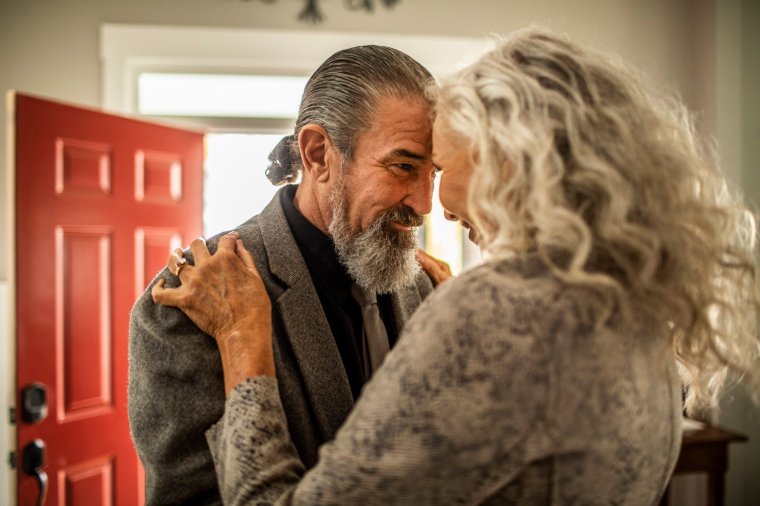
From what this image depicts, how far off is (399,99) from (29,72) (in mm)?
2486

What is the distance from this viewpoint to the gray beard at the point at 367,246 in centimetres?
134

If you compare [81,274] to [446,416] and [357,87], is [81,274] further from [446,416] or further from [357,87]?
[446,416]

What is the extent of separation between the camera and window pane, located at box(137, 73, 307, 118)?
10.2 feet

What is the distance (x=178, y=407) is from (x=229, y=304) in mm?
208

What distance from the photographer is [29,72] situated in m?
2.93

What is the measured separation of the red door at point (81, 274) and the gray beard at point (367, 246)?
59.2 inches

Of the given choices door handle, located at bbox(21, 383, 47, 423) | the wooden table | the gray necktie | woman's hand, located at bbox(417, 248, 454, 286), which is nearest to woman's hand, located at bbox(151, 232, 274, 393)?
the gray necktie

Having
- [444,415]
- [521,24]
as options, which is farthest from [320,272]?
[521,24]

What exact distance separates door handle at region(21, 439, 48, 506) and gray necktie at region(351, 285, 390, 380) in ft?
5.06

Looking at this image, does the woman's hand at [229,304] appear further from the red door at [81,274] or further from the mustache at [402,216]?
the red door at [81,274]

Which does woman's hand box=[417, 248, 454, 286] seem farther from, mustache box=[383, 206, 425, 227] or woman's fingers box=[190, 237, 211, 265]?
woman's fingers box=[190, 237, 211, 265]

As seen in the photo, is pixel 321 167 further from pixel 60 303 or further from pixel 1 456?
pixel 1 456

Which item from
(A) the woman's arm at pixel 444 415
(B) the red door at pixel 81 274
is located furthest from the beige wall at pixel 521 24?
(A) the woman's arm at pixel 444 415

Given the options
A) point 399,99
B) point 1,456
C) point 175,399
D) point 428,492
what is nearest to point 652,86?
point 399,99
